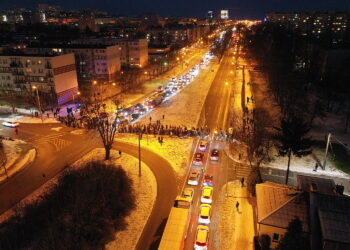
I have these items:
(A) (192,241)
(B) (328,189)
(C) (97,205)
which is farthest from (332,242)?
(C) (97,205)

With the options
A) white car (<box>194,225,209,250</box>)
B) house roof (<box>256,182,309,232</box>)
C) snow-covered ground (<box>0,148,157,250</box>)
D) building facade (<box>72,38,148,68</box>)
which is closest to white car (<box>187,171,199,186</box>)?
snow-covered ground (<box>0,148,157,250</box>)

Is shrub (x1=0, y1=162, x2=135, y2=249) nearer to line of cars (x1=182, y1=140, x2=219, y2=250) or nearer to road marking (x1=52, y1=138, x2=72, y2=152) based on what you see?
line of cars (x1=182, y1=140, x2=219, y2=250)

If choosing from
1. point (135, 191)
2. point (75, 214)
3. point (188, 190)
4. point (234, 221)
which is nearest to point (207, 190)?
point (188, 190)

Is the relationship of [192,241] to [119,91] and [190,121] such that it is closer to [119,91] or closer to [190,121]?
[190,121]

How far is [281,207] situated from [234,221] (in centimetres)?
362

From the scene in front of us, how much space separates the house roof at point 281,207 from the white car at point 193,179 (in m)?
5.98

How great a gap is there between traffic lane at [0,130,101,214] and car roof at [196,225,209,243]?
13.5 meters

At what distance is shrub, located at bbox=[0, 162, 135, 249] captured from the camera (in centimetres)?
1621

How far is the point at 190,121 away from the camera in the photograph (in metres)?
36.2

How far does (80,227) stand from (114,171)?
7.02m

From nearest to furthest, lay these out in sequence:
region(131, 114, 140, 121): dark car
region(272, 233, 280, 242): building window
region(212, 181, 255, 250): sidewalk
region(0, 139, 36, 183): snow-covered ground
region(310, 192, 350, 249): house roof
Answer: region(310, 192, 350, 249): house roof, region(272, 233, 280, 242): building window, region(212, 181, 255, 250): sidewalk, region(0, 139, 36, 183): snow-covered ground, region(131, 114, 140, 121): dark car

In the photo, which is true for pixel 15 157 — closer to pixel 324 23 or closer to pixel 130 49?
pixel 130 49

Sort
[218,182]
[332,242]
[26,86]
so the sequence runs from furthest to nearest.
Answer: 1. [26,86]
2. [218,182]
3. [332,242]

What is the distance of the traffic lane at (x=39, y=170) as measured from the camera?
21391mm
